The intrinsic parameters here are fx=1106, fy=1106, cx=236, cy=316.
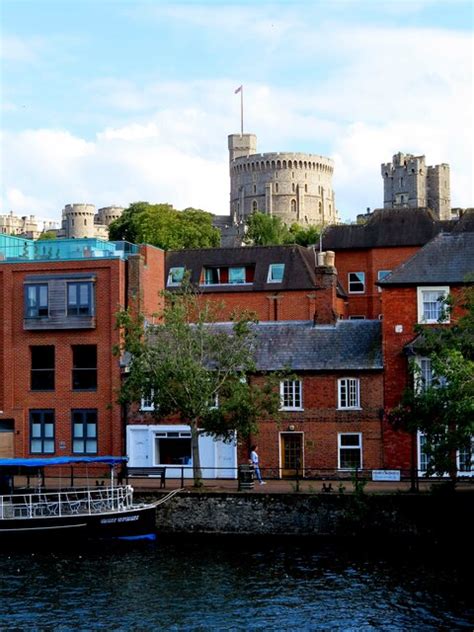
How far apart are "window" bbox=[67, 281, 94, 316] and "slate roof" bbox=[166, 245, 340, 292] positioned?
17362 millimetres

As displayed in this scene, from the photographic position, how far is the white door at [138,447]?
172 feet

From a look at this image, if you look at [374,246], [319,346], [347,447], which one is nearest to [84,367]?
[319,346]

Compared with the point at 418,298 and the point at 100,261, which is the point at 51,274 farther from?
the point at 418,298

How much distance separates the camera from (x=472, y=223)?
81.1 m

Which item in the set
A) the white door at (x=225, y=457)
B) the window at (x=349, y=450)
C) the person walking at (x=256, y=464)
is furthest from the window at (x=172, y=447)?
the window at (x=349, y=450)

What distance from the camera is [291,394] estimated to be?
5097cm

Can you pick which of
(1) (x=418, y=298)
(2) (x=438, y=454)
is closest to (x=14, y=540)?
(2) (x=438, y=454)

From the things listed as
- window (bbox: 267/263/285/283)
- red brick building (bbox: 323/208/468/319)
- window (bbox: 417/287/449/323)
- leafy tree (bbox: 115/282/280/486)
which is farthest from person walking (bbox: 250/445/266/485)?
red brick building (bbox: 323/208/468/319)

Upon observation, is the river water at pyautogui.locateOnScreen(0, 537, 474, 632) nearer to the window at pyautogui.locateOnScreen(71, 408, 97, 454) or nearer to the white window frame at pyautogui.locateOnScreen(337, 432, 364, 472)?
the white window frame at pyautogui.locateOnScreen(337, 432, 364, 472)

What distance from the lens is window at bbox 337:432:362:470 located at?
4975 cm

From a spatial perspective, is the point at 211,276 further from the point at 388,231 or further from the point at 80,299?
the point at 80,299

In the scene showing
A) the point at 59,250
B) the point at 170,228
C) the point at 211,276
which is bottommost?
the point at 59,250

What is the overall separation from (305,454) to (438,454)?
38.4ft

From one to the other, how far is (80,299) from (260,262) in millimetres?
19740
